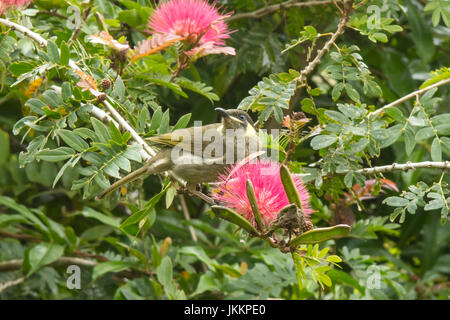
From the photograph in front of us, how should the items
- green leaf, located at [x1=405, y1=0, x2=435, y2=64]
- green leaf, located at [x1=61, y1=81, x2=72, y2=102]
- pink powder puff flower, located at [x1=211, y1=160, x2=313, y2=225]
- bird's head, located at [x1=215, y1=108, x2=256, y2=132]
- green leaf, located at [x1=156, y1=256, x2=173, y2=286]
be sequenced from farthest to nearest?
1. green leaf, located at [x1=405, y1=0, x2=435, y2=64]
2. green leaf, located at [x1=156, y1=256, x2=173, y2=286]
3. bird's head, located at [x1=215, y1=108, x2=256, y2=132]
4. green leaf, located at [x1=61, y1=81, x2=72, y2=102]
5. pink powder puff flower, located at [x1=211, y1=160, x2=313, y2=225]

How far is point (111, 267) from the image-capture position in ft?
10.00

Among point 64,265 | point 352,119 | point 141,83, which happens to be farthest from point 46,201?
point 352,119

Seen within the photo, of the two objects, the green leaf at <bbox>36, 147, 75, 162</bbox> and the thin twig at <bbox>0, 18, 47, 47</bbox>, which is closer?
the green leaf at <bbox>36, 147, 75, 162</bbox>

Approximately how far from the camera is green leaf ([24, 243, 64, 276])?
307 centimetres

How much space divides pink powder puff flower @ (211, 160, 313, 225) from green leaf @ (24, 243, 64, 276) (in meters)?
1.62

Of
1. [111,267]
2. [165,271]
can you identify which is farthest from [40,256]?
[165,271]

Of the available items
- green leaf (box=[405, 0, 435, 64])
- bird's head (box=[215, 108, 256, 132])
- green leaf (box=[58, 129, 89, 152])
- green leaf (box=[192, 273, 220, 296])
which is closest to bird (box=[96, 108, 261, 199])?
bird's head (box=[215, 108, 256, 132])

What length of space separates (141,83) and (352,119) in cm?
96

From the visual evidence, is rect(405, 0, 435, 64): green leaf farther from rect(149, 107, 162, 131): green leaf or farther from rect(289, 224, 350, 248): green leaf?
rect(289, 224, 350, 248): green leaf

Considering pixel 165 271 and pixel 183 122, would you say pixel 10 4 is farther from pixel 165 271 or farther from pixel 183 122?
pixel 165 271

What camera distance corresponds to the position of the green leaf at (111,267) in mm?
2992

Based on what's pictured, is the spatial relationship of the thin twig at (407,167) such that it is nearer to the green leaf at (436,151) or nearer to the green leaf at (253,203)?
the green leaf at (436,151)

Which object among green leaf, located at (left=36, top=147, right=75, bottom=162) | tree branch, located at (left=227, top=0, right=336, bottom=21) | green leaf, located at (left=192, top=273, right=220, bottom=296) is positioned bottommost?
green leaf, located at (left=192, top=273, right=220, bottom=296)

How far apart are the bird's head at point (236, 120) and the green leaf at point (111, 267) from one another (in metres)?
0.98
